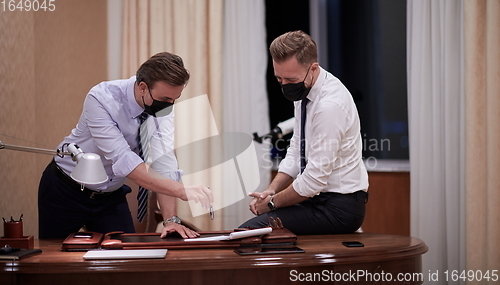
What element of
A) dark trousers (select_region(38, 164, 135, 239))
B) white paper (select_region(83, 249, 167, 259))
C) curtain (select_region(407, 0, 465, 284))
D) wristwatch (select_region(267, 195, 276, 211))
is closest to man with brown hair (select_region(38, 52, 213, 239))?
dark trousers (select_region(38, 164, 135, 239))

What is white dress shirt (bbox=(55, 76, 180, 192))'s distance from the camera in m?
2.04

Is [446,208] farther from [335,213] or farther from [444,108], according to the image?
[335,213]

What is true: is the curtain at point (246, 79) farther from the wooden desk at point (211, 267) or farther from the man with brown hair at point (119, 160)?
the wooden desk at point (211, 267)

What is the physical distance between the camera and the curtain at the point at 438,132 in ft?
11.2

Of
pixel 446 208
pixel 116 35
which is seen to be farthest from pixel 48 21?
pixel 446 208

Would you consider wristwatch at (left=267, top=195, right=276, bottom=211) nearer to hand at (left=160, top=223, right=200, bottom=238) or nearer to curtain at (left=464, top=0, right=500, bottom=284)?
hand at (left=160, top=223, right=200, bottom=238)

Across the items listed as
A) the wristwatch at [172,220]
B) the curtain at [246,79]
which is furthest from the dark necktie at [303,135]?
the curtain at [246,79]

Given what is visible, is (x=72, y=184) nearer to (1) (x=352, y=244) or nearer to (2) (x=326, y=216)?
(2) (x=326, y=216)

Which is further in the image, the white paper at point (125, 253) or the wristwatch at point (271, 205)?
the wristwatch at point (271, 205)

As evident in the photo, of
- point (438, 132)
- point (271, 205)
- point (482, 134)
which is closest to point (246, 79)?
point (438, 132)

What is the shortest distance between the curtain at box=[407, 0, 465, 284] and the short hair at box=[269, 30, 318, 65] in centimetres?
161

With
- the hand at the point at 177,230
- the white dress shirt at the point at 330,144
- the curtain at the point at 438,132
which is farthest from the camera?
the curtain at the point at 438,132

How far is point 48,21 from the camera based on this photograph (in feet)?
11.1

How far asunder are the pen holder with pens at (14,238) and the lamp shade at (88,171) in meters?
0.41
